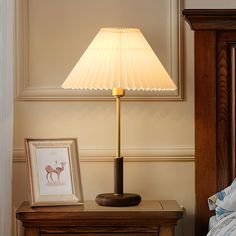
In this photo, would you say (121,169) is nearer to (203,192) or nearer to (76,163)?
(76,163)

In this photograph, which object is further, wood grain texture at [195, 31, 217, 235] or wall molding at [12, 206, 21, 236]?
wall molding at [12, 206, 21, 236]

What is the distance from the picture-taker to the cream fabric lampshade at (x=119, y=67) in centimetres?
227

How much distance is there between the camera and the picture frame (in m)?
2.38

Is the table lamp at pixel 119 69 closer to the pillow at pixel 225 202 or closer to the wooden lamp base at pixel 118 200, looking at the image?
the wooden lamp base at pixel 118 200

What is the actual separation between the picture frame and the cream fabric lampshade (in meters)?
0.25

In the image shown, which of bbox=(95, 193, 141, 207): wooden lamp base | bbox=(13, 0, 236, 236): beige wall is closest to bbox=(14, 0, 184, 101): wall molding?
bbox=(13, 0, 236, 236): beige wall

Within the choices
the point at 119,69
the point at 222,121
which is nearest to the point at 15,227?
the point at 119,69

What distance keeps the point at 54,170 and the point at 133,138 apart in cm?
38

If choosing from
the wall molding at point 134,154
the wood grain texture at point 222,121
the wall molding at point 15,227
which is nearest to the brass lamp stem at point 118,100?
the wall molding at point 134,154

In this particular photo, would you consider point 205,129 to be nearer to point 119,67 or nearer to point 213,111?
point 213,111

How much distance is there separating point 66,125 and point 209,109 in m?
0.56

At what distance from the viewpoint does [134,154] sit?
263cm

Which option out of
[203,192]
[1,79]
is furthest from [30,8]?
[203,192]

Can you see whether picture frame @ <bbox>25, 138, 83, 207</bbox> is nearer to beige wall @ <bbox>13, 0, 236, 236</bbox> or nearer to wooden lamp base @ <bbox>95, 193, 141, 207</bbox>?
wooden lamp base @ <bbox>95, 193, 141, 207</bbox>
